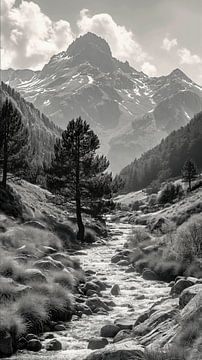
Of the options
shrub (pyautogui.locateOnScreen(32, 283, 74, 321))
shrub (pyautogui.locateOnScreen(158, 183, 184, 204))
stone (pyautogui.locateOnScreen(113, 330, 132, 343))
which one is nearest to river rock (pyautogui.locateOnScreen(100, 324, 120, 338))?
stone (pyautogui.locateOnScreen(113, 330, 132, 343))

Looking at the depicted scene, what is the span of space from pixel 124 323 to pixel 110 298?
4073 mm

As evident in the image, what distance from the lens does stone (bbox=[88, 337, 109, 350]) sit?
10.4m

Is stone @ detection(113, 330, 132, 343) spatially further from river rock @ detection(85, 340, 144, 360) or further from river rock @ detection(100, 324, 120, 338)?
river rock @ detection(85, 340, 144, 360)

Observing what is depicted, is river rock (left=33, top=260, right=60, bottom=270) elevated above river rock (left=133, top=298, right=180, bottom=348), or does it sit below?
above

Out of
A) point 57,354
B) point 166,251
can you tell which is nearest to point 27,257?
point 166,251

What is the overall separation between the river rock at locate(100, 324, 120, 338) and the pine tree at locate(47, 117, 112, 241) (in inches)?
986

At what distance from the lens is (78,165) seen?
121 feet

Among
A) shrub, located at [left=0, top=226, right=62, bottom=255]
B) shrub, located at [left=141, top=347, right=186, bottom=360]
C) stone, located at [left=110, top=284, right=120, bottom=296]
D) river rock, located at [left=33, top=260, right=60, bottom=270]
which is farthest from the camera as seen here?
shrub, located at [left=0, top=226, right=62, bottom=255]

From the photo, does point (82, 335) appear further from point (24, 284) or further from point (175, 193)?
point (175, 193)

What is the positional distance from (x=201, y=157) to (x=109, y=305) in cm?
16340

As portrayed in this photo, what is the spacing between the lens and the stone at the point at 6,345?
32.3 ft

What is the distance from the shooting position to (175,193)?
86.0 metres

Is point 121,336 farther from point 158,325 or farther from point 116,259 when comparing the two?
point 116,259

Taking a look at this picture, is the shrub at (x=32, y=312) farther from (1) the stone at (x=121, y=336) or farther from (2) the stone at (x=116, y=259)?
(2) the stone at (x=116, y=259)
